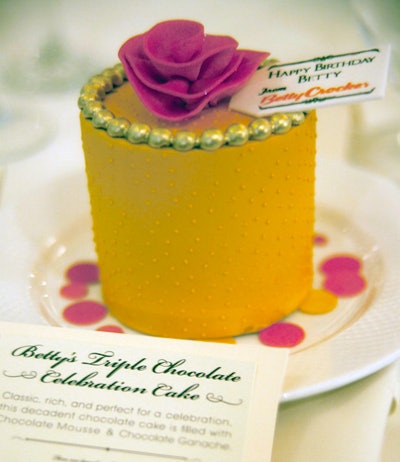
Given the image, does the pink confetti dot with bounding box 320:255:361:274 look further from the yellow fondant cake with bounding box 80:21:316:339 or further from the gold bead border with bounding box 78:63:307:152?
the gold bead border with bounding box 78:63:307:152

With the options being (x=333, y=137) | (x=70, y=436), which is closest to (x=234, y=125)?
(x=70, y=436)

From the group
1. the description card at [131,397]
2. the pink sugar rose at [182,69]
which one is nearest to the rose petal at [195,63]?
the pink sugar rose at [182,69]

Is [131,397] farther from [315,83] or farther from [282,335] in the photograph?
[315,83]

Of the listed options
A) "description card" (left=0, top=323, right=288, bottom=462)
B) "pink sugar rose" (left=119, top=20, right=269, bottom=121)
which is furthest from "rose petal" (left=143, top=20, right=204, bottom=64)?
"description card" (left=0, top=323, right=288, bottom=462)

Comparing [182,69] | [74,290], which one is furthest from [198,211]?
[74,290]

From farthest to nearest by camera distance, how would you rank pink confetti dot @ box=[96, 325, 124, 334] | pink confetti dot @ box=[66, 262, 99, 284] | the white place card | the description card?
pink confetti dot @ box=[66, 262, 99, 284]
pink confetti dot @ box=[96, 325, 124, 334]
the white place card
the description card

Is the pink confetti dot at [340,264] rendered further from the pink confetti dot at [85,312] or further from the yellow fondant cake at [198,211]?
the pink confetti dot at [85,312]
